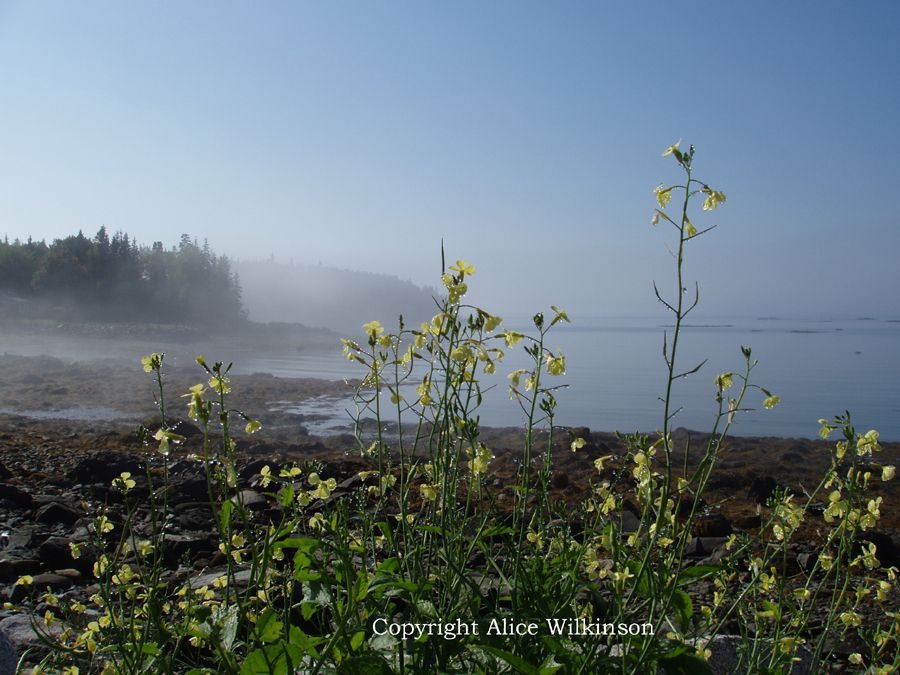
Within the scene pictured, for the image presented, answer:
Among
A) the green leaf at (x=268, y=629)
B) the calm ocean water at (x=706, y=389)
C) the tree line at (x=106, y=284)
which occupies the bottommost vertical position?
the calm ocean water at (x=706, y=389)

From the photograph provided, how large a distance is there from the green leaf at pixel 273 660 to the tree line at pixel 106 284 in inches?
1922

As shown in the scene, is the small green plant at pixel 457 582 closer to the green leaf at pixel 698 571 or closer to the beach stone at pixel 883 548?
the green leaf at pixel 698 571

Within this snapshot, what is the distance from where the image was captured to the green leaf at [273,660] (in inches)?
47.8

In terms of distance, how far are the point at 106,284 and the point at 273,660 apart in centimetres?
5519

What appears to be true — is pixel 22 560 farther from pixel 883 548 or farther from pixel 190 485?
pixel 883 548

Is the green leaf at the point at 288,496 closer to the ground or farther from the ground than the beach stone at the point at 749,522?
farther from the ground

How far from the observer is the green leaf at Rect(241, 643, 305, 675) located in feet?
3.98

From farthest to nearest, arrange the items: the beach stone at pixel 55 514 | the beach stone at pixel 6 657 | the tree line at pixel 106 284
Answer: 1. the tree line at pixel 106 284
2. the beach stone at pixel 55 514
3. the beach stone at pixel 6 657

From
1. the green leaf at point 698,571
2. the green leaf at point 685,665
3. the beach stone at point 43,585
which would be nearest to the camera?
the green leaf at point 685,665

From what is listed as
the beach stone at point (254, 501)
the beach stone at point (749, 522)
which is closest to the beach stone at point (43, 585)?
the beach stone at point (254, 501)

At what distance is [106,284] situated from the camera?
47.3m

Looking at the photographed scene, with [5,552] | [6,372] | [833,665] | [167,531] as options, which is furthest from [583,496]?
[6,372]

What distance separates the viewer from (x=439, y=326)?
5.46ft

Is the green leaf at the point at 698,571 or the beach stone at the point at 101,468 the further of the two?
the beach stone at the point at 101,468
